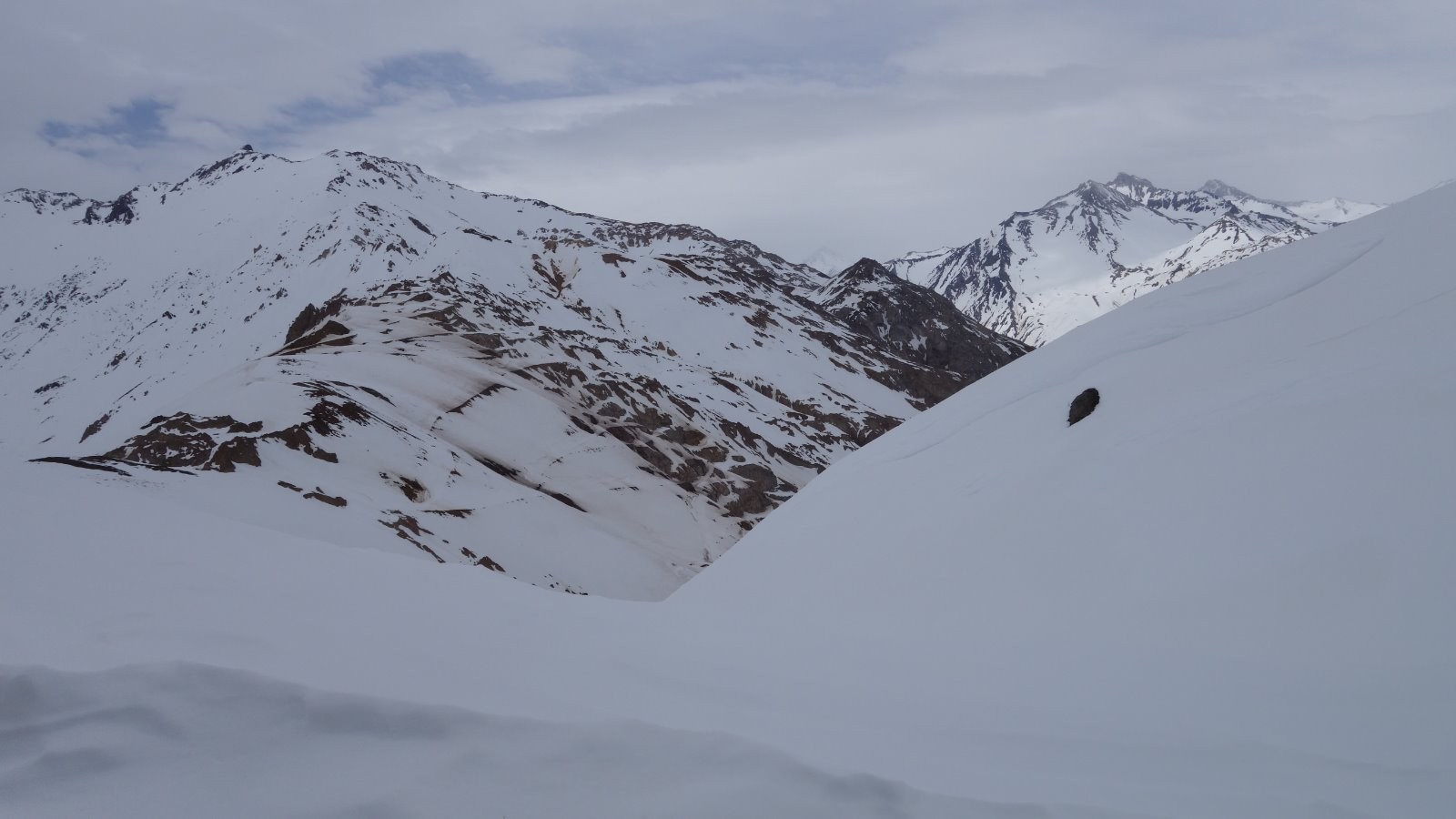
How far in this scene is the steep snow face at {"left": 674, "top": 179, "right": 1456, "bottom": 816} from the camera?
18.9ft

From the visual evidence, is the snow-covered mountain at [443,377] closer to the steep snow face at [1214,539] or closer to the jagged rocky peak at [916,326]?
the jagged rocky peak at [916,326]

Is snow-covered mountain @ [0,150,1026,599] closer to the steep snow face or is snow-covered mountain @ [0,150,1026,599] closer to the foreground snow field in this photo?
the foreground snow field

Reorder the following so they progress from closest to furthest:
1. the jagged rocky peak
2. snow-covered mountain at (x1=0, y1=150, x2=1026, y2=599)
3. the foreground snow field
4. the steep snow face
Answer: the foreground snow field < the steep snow face < snow-covered mountain at (x1=0, y1=150, x2=1026, y2=599) < the jagged rocky peak

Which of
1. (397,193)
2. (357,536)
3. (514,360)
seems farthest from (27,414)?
(357,536)

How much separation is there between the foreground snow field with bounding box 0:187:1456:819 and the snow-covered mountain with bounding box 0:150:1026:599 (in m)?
16.9

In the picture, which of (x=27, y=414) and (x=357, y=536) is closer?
(x=357, y=536)

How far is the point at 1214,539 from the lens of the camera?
7.54m

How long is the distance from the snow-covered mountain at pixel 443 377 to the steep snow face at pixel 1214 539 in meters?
18.6

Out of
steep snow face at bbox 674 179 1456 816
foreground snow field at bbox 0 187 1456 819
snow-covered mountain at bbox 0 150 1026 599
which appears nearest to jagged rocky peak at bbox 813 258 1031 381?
snow-covered mountain at bbox 0 150 1026 599

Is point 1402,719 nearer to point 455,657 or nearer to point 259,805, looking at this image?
point 455,657

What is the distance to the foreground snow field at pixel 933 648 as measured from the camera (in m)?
4.54

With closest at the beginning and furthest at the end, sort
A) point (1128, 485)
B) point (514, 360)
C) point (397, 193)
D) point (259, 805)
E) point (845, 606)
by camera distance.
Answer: point (259, 805) → point (1128, 485) → point (845, 606) → point (514, 360) → point (397, 193)

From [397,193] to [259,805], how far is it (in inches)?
7314

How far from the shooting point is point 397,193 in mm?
172250
